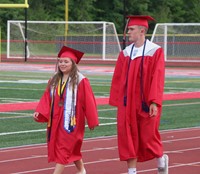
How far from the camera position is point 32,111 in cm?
1958

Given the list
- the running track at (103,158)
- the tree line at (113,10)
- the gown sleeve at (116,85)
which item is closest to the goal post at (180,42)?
the tree line at (113,10)

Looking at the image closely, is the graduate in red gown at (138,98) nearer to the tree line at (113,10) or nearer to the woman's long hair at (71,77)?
the woman's long hair at (71,77)

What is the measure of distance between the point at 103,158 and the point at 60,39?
3840 centimetres

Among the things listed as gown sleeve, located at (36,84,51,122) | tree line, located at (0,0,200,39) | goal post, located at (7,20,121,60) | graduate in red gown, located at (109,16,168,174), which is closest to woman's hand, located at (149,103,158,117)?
graduate in red gown, located at (109,16,168,174)

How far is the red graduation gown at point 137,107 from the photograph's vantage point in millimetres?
9788

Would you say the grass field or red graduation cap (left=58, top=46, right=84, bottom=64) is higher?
red graduation cap (left=58, top=46, right=84, bottom=64)

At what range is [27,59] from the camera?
1906 inches

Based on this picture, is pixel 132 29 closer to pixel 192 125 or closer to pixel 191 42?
pixel 192 125

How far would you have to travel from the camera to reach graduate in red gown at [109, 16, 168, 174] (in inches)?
384

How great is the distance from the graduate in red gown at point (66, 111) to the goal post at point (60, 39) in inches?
1489

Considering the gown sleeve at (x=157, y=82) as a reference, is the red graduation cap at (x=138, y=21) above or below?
above

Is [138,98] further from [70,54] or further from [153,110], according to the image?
[70,54]

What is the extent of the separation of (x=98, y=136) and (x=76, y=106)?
18.5 feet

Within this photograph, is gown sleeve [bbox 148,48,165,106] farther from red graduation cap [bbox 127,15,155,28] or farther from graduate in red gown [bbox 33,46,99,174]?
graduate in red gown [bbox 33,46,99,174]
